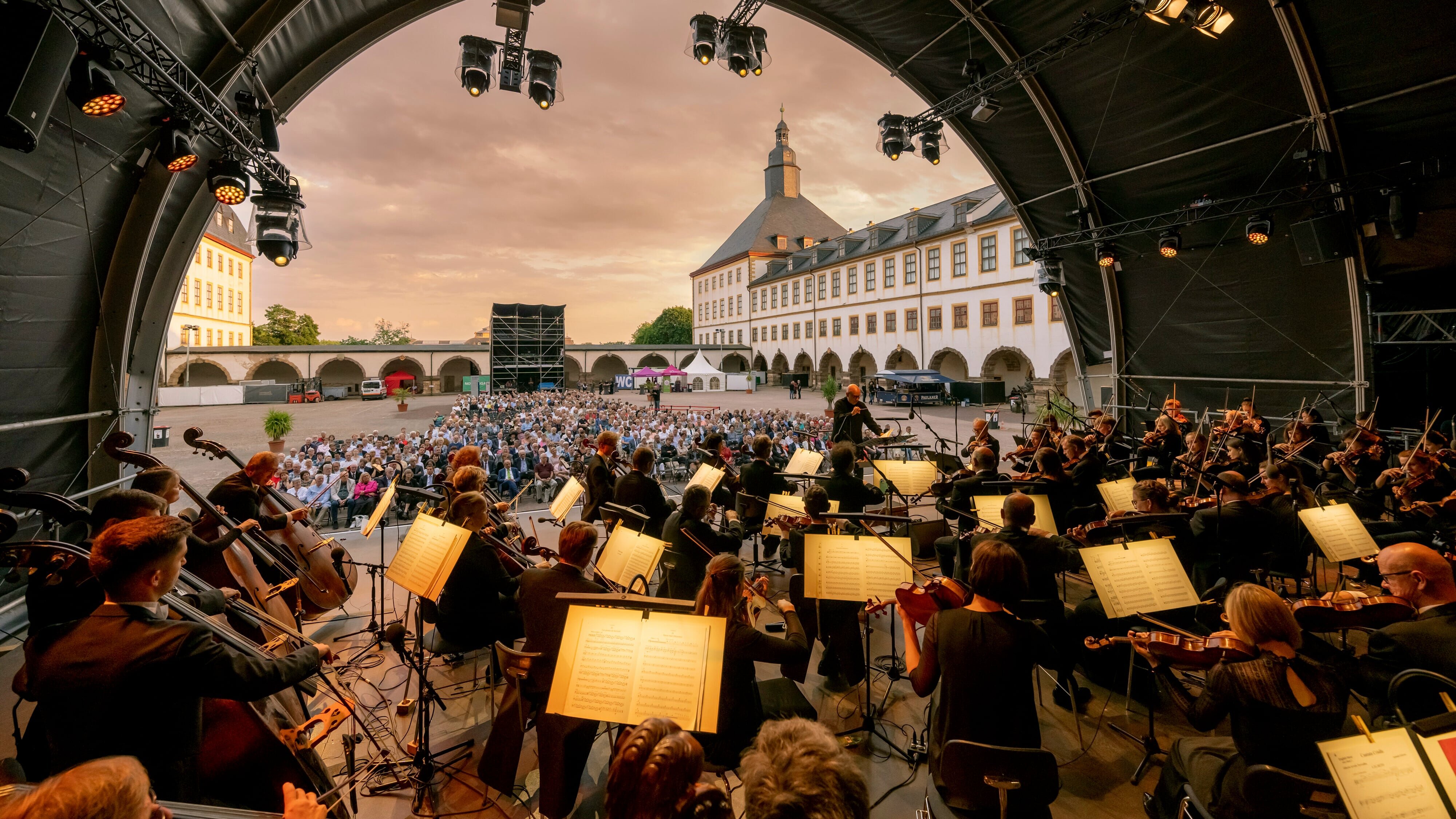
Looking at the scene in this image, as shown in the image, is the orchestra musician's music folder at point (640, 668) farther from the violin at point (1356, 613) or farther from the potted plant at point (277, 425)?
the potted plant at point (277, 425)

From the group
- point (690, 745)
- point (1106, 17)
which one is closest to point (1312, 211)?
point (1106, 17)

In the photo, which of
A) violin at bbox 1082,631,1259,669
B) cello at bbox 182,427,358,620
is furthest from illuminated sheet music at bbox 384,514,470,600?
violin at bbox 1082,631,1259,669

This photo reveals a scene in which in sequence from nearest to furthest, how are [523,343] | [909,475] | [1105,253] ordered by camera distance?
[909,475]
[1105,253]
[523,343]

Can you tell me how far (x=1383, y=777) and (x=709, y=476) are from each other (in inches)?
182

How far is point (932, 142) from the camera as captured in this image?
9.66 m

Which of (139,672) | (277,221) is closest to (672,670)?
(139,672)

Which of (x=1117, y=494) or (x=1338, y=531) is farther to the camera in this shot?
(x=1117, y=494)

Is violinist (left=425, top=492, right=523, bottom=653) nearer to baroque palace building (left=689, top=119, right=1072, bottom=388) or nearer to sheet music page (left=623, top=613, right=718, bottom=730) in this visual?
sheet music page (left=623, top=613, right=718, bottom=730)

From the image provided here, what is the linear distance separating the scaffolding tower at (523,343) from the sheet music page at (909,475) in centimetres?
2634

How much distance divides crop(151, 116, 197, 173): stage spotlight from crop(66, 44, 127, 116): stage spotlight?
797 millimetres

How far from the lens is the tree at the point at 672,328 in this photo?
6425 cm

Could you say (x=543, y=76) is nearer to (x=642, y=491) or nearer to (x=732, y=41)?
(x=732, y=41)

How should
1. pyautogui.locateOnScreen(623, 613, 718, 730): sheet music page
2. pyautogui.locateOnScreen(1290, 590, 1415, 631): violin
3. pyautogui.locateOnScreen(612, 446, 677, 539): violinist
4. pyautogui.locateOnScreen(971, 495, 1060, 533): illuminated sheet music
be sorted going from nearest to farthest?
pyautogui.locateOnScreen(623, 613, 718, 730): sheet music page → pyautogui.locateOnScreen(1290, 590, 1415, 631): violin → pyautogui.locateOnScreen(971, 495, 1060, 533): illuminated sheet music → pyautogui.locateOnScreen(612, 446, 677, 539): violinist

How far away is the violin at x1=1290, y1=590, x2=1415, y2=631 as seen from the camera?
2.47 meters
